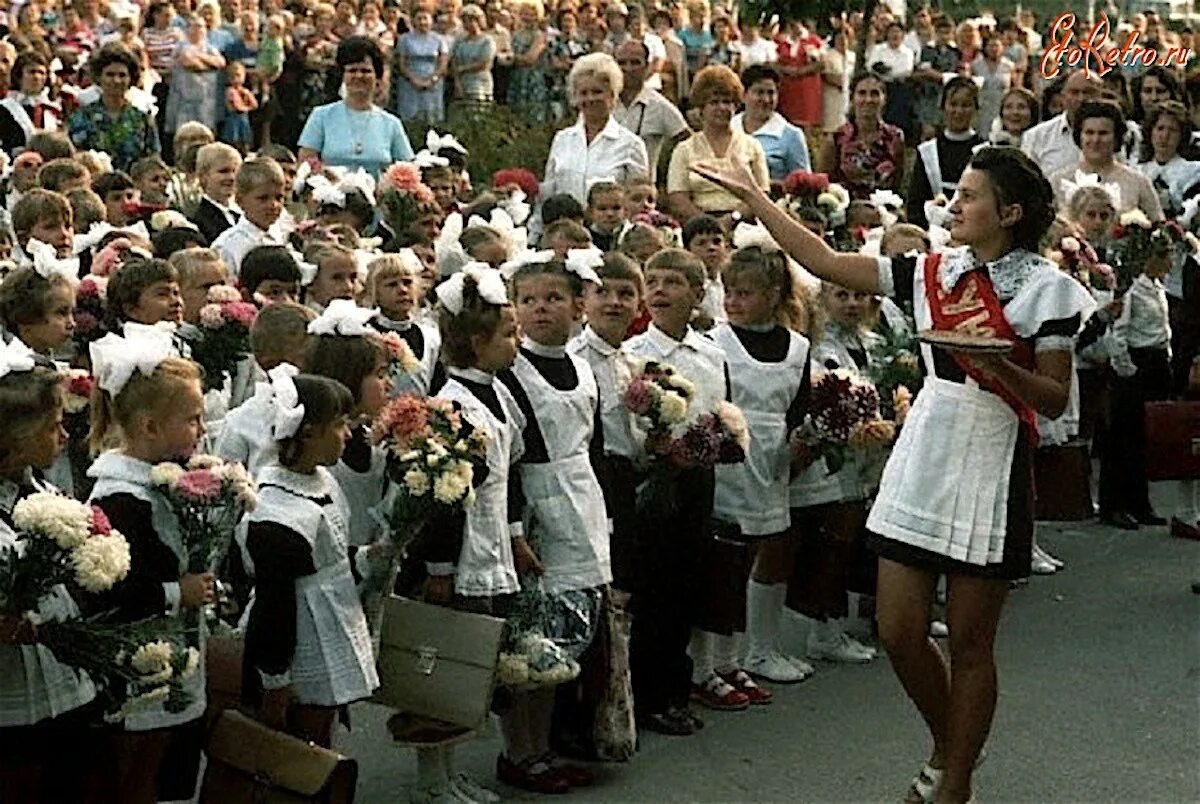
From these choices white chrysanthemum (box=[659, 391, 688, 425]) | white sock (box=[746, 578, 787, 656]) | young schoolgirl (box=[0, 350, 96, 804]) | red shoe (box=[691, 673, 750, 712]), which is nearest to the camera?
young schoolgirl (box=[0, 350, 96, 804])

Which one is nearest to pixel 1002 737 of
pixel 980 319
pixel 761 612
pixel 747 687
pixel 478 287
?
pixel 747 687

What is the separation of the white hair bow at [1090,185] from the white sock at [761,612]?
3859 millimetres

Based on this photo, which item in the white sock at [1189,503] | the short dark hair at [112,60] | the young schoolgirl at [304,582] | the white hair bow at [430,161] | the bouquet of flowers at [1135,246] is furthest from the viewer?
the short dark hair at [112,60]

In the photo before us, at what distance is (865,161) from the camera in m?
14.4

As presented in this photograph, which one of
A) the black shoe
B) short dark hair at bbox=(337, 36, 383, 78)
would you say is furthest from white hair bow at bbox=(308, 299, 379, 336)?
short dark hair at bbox=(337, 36, 383, 78)

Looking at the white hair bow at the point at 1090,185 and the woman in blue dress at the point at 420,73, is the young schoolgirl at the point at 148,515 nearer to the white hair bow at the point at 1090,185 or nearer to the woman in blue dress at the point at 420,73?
the white hair bow at the point at 1090,185

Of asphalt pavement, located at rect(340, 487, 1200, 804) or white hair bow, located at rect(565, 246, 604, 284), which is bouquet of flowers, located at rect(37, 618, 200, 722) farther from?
white hair bow, located at rect(565, 246, 604, 284)

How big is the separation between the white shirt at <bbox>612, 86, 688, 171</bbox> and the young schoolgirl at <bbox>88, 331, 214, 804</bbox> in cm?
786

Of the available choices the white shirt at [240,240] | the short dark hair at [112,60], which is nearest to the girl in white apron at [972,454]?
the white shirt at [240,240]

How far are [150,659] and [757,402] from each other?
11.9 ft

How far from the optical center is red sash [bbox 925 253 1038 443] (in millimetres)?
6625

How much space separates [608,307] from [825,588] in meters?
1.83

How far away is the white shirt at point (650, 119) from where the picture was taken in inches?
545

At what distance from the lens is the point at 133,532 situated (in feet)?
19.0
